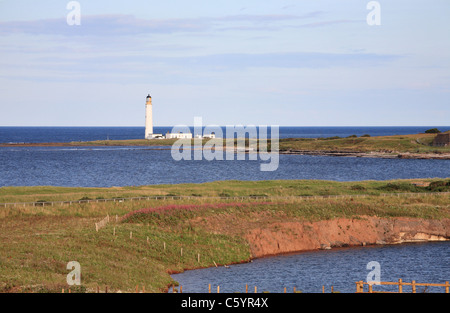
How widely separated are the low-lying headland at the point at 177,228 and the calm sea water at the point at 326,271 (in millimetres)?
2099

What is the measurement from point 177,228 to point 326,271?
14256 millimetres

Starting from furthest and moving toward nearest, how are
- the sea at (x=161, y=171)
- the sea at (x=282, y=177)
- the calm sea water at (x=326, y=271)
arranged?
the sea at (x=161, y=171), the sea at (x=282, y=177), the calm sea water at (x=326, y=271)

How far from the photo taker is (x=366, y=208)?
62.1 meters

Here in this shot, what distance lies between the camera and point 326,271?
153ft

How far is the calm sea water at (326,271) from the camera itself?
137ft

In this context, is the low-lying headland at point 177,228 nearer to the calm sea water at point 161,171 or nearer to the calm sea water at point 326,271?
the calm sea water at point 326,271

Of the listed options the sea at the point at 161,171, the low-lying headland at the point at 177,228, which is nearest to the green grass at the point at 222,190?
the low-lying headland at the point at 177,228

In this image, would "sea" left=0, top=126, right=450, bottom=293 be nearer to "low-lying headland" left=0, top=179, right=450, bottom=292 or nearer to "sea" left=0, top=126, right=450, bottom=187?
"sea" left=0, top=126, right=450, bottom=187

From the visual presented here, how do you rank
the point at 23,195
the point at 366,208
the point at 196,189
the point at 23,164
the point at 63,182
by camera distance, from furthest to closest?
1. the point at 23,164
2. the point at 63,182
3. the point at 196,189
4. the point at 23,195
5. the point at 366,208

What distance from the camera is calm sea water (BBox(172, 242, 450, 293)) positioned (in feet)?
137

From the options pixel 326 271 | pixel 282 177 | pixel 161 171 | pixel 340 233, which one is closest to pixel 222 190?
pixel 340 233
